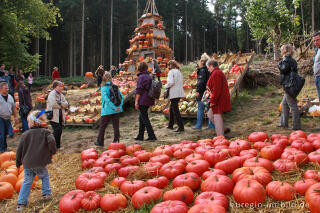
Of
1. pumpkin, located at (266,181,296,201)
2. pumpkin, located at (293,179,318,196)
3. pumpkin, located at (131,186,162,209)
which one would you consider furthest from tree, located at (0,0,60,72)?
pumpkin, located at (293,179,318,196)

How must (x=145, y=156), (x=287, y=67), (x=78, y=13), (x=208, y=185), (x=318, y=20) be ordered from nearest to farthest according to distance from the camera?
(x=208, y=185), (x=145, y=156), (x=287, y=67), (x=78, y=13), (x=318, y=20)

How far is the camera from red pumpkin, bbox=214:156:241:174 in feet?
11.3

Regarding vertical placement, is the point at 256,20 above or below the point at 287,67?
above

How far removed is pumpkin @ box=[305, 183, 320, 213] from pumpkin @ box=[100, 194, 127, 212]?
187 cm

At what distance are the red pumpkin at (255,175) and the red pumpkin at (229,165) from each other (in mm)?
360

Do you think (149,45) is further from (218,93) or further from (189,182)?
(189,182)

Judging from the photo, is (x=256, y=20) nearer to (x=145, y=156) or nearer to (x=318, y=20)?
(x=145, y=156)

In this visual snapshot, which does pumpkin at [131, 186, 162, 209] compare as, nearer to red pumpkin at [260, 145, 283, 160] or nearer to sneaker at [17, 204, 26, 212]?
sneaker at [17, 204, 26, 212]

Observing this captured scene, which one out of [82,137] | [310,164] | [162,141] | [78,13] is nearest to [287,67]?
[310,164]

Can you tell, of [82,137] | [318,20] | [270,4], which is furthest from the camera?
[318,20]

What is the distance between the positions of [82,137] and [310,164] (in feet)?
19.6

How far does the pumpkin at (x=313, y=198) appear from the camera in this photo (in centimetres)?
220

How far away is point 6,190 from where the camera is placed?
3662mm

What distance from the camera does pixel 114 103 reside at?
6004 mm
